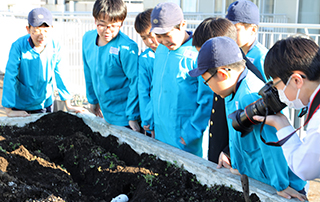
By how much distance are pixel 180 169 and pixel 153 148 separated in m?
0.41

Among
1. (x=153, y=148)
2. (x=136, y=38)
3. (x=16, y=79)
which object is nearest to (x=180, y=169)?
(x=153, y=148)

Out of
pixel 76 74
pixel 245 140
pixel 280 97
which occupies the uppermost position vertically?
pixel 280 97

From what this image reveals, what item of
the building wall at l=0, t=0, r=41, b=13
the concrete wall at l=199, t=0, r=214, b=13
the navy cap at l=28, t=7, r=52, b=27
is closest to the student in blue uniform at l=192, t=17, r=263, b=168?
the navy cap at l=28, t=7, r=52, b=27

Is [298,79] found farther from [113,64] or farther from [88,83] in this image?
[88,83]

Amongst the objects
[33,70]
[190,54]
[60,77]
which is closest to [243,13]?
[190,54]

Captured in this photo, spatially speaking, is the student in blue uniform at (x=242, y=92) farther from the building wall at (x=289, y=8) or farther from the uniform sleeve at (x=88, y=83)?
the building wall at (x=289, y=8)

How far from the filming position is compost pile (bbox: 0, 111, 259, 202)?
89.1 inches

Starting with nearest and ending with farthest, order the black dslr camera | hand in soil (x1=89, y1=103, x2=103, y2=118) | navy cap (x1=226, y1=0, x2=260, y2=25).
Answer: the black dslr camera → navy cap (x1=226, y1=0, x2=260, y2=25) → hand in soil (x1=89, y1=103, x2=103, y2=118)

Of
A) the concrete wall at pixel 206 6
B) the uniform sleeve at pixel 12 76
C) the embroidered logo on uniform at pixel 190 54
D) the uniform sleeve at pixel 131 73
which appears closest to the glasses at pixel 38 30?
the uniform sleeve at pixel 12 76

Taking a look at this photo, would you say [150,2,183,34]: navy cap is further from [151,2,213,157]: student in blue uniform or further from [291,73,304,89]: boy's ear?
[291,73,304,89]: boy's ear

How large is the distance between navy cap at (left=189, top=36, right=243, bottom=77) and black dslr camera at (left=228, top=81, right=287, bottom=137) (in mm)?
287

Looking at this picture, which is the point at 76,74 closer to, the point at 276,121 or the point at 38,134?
the point at 38,134

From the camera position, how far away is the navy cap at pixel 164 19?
8.75 ft

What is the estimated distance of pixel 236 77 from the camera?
2029 mm
